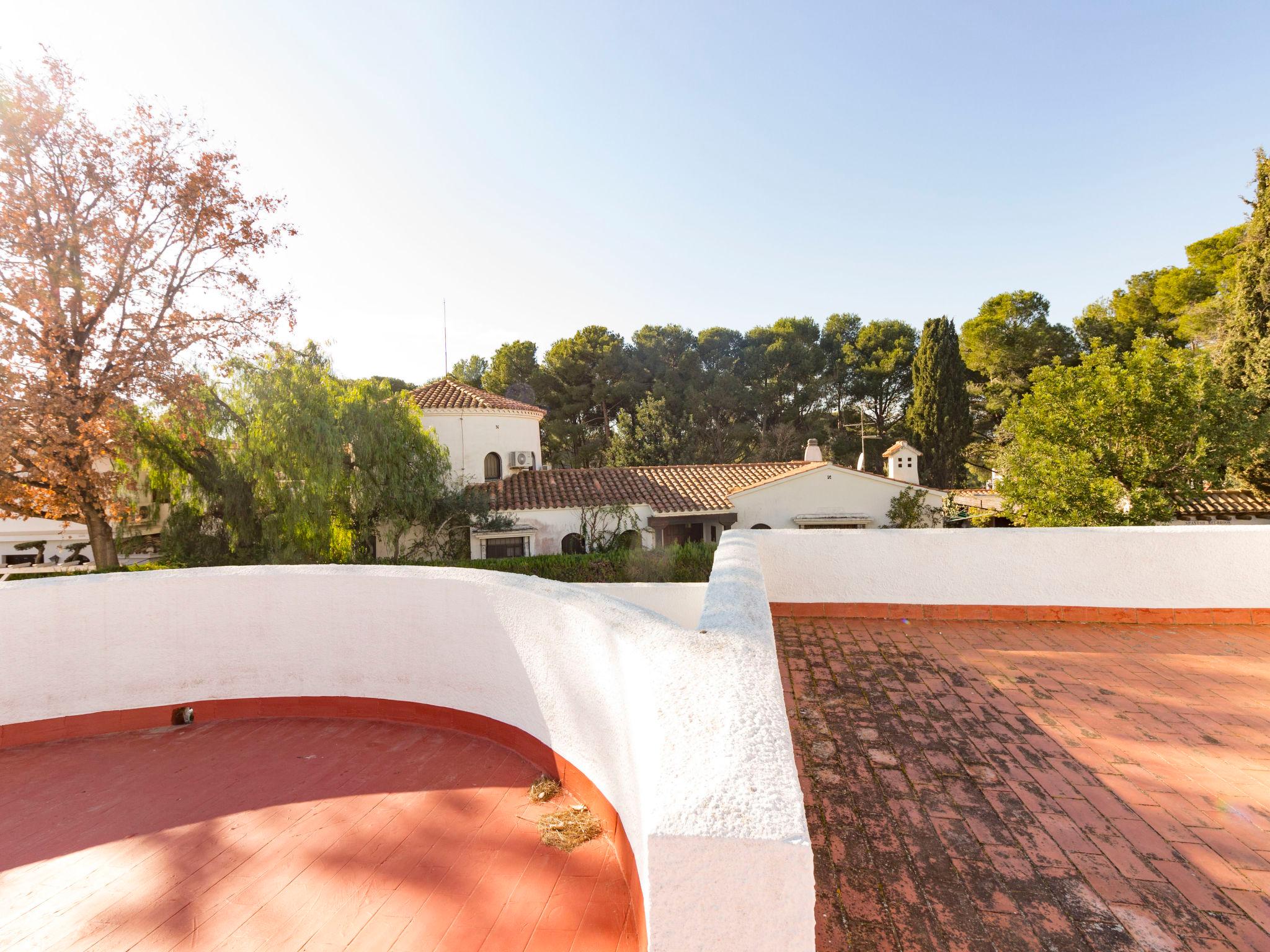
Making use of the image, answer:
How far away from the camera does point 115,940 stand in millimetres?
2428

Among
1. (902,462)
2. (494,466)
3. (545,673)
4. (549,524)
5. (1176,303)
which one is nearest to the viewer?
(545,673)

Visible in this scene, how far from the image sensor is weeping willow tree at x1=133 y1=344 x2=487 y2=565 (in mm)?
14891

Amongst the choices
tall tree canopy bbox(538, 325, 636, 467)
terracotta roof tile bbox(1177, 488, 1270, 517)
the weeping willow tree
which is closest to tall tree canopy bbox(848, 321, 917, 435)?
tall tree canopy bbox(538, 325, 636, 467)

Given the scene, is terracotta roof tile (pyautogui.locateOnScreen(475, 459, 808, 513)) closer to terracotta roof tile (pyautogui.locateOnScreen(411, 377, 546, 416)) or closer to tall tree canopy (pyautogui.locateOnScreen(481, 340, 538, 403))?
terracotta roof tile (pyautogui.locateOnScreen(411, 377, 546, 416))

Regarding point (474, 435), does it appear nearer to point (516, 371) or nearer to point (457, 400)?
point (457, 400)

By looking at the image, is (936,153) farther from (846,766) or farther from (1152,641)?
(846,766)

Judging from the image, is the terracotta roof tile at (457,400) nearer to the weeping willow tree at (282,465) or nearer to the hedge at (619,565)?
the weeping willow tree at (282,465)

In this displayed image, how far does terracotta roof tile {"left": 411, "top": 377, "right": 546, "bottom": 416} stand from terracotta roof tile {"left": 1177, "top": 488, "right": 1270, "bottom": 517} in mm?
22112

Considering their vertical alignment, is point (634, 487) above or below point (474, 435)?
below

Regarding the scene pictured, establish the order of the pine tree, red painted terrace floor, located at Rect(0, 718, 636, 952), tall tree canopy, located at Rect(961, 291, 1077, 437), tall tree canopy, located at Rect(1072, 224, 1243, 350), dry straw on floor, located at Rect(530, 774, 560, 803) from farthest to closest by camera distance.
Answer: tall tree canopy, located at Rect(961, 291, 1077, 437) < tall tree canopy, located at Rect(1072, 224, 1243, 350) < the pine tree < dry straw on floor, located at Rect(530, 774, 560, 803) < red painted terrace floor, located at Rect(0, 718, 636, 952)

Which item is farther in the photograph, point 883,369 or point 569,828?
point 883,369

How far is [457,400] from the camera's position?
72.7 ft

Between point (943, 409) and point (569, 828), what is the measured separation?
34.9 metres

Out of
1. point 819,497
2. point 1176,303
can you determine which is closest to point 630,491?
point 819,497
